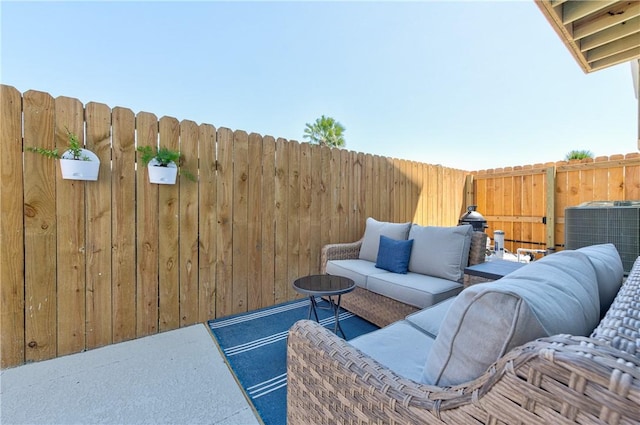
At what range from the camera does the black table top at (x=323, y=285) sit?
6.74 feet

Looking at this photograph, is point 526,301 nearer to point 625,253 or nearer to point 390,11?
point 625,253

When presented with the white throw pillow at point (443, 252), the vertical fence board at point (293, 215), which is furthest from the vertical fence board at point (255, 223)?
the white throw pillow at point (443, 252)

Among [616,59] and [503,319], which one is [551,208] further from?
[503,319]

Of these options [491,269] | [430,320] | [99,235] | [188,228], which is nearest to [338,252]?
[491,269]

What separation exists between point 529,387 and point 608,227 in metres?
2.96

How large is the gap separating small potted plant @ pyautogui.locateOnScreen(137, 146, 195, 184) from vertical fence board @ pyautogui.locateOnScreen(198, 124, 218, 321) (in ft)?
1.00

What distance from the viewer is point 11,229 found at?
1.93 metres

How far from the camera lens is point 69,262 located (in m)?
2.12

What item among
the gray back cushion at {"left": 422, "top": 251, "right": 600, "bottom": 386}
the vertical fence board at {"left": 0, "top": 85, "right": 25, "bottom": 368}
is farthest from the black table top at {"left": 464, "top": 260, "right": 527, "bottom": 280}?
the vertical fence board at {"left": 0, "top": 85, "right": 25, "bottom": 368}

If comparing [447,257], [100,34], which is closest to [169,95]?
[100,34]

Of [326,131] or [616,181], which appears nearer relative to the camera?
[616,181]

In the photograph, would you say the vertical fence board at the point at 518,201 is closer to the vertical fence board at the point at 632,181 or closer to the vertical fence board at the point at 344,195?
the vertical fence board at the point at 632,181

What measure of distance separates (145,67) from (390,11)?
405 cm

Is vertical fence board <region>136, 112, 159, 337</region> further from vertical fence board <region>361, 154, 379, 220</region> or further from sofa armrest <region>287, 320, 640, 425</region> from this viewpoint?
vertical fence board <region>361, 154, 379, 220</region>
